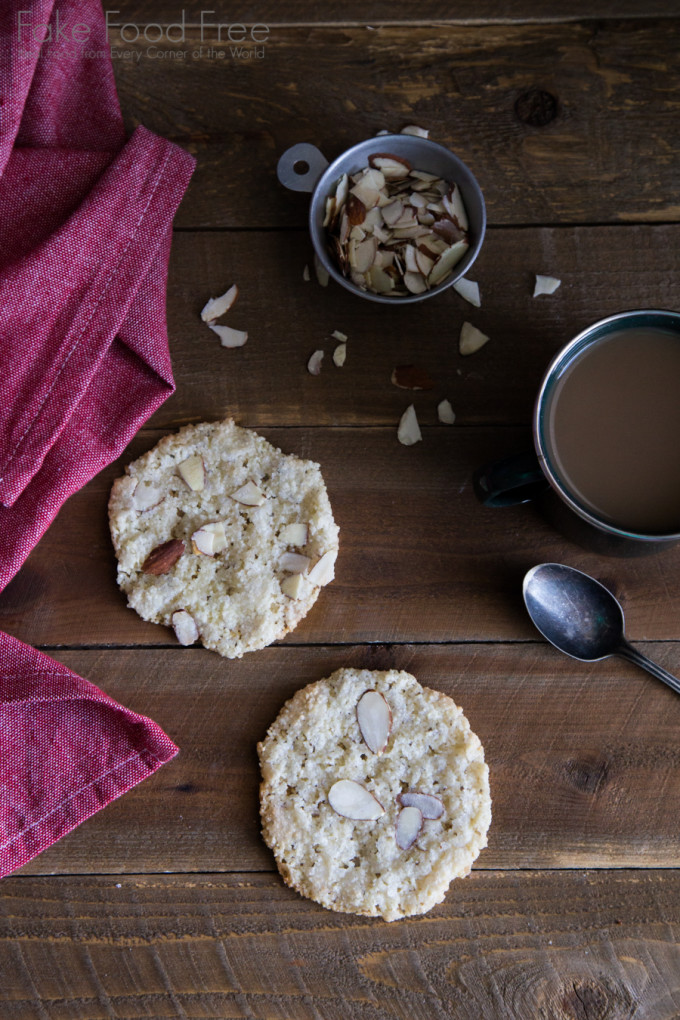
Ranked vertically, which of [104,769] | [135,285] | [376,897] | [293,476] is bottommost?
[376,897]

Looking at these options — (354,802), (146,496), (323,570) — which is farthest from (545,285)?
(354,802)

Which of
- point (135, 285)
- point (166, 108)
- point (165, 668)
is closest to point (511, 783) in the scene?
point (165, 668)

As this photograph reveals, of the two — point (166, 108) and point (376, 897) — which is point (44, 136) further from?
point (376, 897)

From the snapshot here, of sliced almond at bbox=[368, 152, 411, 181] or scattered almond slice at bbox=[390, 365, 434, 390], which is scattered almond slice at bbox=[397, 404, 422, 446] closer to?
scattered almond slice at bbox=[390, 365, 434, 390]

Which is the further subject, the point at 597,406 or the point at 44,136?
the point at 44,136

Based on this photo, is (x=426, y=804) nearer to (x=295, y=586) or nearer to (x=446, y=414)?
(x=295, y=586)

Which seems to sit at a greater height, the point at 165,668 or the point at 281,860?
the point at 165,668

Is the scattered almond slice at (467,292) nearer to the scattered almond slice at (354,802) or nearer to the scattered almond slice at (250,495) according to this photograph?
the scattered almond slice at (250,495)
